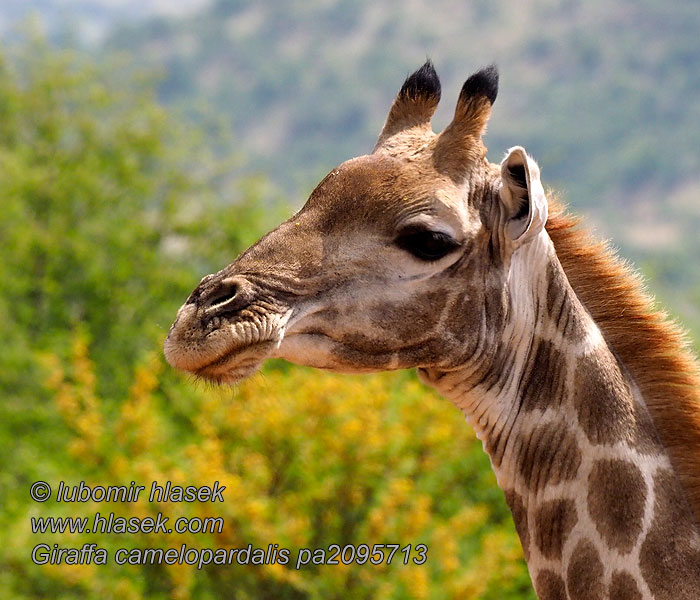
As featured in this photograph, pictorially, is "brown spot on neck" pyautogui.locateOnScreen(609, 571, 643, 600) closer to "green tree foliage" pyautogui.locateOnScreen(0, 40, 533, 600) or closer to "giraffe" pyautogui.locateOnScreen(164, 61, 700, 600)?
"giraffe" pyautogui.locateOnScreen(164, 61, 700, 600)

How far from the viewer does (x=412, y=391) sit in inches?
646

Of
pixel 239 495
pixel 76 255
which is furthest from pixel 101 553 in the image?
pixel 76 255

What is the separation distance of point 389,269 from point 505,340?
762mm

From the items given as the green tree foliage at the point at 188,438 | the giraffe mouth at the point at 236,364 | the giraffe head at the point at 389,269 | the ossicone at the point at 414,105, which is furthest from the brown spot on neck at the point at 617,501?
the ossicone at the point at 414,105

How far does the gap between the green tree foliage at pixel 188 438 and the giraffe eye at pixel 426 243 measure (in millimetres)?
1323

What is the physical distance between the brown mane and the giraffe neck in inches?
3.4

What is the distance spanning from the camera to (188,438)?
1852cm

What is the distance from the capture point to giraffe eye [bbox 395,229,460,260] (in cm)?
554

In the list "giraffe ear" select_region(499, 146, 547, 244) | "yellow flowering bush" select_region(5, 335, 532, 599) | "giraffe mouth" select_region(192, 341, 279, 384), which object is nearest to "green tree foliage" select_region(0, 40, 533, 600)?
"yellow flowering bush" select_region(5, 335, 532, 599)

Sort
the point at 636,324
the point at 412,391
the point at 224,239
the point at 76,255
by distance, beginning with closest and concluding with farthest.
→ the point at 636,324 < the point at 412,391 < the point at 76,255 < the point at 224,239

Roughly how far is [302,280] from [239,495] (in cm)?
764

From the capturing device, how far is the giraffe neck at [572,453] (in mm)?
5406

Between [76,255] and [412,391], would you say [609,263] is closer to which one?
[412,391]

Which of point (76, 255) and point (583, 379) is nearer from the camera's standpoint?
point (583, 379)
